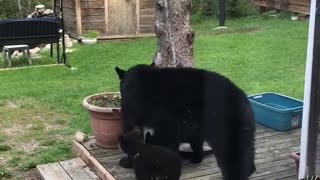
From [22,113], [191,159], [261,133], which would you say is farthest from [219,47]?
[191,159]

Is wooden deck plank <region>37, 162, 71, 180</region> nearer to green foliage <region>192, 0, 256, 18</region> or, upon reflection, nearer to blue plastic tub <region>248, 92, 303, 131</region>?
blue plastic tub <region>248, 92, 303, 131</region>

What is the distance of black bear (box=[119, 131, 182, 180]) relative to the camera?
3.56m

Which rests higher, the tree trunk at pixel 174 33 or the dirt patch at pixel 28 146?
the tree trunk at pixel 174 33

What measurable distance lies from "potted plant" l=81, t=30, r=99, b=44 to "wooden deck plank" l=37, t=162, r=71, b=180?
8.82 meters

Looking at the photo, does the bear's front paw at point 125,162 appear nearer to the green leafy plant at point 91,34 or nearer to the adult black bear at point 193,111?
the adult black bear at point 193,111

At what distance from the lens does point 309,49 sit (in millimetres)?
3312

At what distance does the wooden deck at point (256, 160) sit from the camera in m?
3.91

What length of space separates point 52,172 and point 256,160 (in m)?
1.79

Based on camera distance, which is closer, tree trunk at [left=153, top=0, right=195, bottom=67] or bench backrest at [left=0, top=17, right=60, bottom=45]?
tree trunk at [left=153, top=0, right=195, bottom=67]

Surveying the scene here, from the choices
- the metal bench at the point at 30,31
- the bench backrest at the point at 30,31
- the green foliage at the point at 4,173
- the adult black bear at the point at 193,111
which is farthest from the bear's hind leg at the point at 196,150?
the bench backrest at the point at 30,31

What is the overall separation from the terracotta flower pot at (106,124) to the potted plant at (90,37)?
8.75m

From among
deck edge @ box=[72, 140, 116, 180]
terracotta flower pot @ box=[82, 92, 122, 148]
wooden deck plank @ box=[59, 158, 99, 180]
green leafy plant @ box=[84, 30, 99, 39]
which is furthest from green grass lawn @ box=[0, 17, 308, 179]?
terracotta flower pot @ box=[82, 92, 122, 148]

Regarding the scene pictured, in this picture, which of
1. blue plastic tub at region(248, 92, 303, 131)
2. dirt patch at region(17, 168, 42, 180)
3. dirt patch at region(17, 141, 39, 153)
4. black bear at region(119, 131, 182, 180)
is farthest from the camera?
dirt patch at region(17, 141, 39, 153)

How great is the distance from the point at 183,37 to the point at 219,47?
23.4 ft
